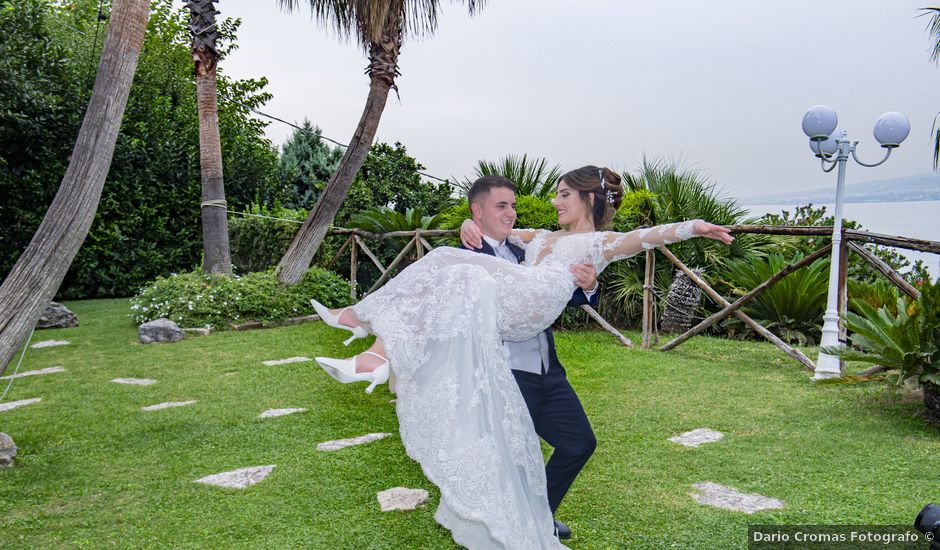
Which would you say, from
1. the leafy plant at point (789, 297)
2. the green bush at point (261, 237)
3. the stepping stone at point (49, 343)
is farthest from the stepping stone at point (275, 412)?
the green bush at point (261, 237)

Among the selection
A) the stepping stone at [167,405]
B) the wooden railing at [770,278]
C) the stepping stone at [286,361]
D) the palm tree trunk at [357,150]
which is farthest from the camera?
the palm tree trunk at [357,150]

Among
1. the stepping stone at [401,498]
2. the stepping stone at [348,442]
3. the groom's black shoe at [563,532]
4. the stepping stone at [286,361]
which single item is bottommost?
the stepping stone at [286,361]

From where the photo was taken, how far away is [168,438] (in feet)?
16.4

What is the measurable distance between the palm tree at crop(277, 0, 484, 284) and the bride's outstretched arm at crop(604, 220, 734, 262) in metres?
7.78

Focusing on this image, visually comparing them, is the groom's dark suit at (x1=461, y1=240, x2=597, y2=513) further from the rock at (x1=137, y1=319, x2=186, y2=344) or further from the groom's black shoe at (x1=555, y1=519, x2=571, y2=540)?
the rock at (x1=137, y1=319, x2=186, y2=344)

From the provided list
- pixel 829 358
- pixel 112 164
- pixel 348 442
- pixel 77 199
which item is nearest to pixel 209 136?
pixel 112 164

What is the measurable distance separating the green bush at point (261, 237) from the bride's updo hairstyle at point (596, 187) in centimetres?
994

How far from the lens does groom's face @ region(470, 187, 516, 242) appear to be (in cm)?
301

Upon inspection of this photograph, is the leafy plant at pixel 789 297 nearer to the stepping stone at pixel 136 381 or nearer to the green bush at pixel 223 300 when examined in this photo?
the green bush at pixel 223 300

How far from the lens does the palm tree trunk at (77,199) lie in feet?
14.2

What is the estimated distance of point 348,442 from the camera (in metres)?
4.76

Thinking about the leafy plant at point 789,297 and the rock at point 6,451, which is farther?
the leafy plant at point 789,297

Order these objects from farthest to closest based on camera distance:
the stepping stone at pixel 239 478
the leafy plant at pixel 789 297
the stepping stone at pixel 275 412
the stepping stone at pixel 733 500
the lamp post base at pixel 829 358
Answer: the leafy plant at pixel 789 297
the lamp post base at pixel 829 358
the stepping stone at pixel 275 412
the stepping stone at pixel 239 478
the stepping stone at pixel 733 500

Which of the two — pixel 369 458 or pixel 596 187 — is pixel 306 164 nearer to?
pixel 369 458
